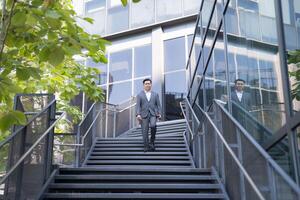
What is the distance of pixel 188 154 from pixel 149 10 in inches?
437

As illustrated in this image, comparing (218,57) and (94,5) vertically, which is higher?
(94,5)

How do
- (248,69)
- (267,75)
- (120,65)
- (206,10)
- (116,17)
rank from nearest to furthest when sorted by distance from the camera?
(267,75) < (248,69) < (206,10) < (120,65) < (116,17)

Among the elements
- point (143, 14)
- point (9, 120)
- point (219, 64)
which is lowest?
point (9, 120)

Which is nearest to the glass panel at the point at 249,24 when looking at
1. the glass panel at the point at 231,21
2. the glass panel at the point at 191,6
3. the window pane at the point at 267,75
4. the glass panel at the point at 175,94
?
the glass panel at the point at 231,21

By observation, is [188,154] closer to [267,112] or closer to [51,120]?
[51,120]

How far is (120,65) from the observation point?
770 inches

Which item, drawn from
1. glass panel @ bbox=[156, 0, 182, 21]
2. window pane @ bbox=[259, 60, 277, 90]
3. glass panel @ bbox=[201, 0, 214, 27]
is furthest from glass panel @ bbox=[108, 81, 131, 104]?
window pane @ bbox=[259, 60, 277, 90]

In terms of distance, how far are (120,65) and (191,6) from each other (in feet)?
13.5

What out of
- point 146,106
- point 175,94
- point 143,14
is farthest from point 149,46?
point 146,106

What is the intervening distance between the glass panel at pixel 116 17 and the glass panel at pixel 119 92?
2514 mm

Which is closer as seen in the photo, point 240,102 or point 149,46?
point 240,102

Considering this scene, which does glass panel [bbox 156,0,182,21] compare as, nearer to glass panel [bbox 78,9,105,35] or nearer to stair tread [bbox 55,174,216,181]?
glass panel [bbox 78,9,105,35]

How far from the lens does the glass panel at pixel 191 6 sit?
58.1 ft

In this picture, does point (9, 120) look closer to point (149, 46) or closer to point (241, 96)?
point (241, 96)
